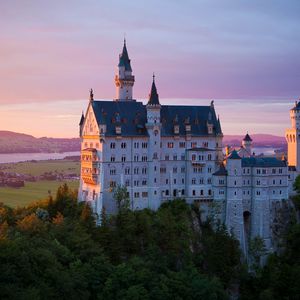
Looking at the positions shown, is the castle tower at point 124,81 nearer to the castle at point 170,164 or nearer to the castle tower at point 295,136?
the castle at point 170,164

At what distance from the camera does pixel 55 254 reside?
84062 millimetres

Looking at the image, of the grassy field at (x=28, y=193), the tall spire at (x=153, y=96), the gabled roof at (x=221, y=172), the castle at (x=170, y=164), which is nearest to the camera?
the castle at (x=170, y=164)

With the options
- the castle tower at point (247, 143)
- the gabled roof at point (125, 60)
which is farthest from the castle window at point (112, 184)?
the castle tower at point (247, 143)

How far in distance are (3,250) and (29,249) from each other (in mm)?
4852

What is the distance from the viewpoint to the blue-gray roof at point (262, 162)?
110 m

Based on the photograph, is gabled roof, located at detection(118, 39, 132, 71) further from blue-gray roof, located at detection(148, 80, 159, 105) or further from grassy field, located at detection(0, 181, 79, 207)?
grassy field, located at detection(0, 181, 79, 207)

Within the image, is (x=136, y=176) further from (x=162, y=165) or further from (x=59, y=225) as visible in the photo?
(x=59, y=225)

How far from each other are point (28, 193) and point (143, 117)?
57.6m

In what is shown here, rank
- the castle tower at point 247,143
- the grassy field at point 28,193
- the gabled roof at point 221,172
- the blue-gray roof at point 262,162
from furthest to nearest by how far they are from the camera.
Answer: the grassy field at point 28,193, the castle tower at point 247,143, the blue-gray roof at point 262,162, the gabled roof at point 221,172

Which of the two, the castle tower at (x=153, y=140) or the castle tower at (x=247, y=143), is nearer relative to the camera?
the castle tower at (x=153, y=140)

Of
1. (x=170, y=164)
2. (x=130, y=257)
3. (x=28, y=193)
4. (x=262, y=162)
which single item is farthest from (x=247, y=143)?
(x=28, y=193)

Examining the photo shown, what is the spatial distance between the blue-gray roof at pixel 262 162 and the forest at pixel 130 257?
8.07 meters

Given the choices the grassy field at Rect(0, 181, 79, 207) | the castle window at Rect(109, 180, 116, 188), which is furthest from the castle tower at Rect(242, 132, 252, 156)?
the grassy field at Rect(0, 181, 79, 207)

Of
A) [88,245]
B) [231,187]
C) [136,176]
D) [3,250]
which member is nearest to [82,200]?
[136,176]
